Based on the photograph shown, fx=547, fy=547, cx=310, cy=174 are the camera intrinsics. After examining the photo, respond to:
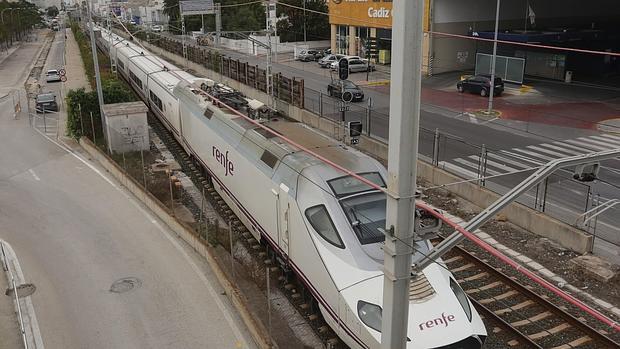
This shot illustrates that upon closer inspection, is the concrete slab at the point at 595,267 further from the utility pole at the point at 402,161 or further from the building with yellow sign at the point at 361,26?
the building with yellow sign at the point at 361,26

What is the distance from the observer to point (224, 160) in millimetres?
16641

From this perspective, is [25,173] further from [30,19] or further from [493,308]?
[30,19]

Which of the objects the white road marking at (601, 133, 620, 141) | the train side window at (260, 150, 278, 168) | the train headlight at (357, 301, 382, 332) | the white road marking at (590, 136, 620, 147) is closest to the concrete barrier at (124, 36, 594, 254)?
the train side window at (260, 150, 278, 168)

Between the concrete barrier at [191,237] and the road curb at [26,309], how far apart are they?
4.06m

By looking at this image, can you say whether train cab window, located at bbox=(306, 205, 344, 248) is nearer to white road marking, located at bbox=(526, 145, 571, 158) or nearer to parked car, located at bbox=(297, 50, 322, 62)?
white road marking, located at bbox=(526, 145, 571, 158)

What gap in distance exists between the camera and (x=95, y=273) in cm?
1426

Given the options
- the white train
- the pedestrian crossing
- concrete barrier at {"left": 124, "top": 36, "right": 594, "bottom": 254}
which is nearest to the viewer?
the white train

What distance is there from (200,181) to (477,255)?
1129 centimetres

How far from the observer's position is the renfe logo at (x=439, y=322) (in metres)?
8.80

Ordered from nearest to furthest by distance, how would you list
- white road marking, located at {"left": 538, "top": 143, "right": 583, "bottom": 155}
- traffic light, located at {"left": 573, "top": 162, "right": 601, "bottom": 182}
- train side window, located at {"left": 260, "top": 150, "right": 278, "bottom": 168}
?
traffic light, located at {"left": 573, "top": 162, "right": 601, "bottom": 182}, train side window, located at {"left": 260, "top": 150, "right": 278, "bottom": 168}, white road marking, located at {"left": 538, "top": 143, "right": 583, "bottom": 155}

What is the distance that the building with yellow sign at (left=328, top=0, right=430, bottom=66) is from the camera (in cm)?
5416

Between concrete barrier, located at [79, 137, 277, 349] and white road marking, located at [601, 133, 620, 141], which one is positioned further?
white road marking, located at [601, 133, 620, 141]

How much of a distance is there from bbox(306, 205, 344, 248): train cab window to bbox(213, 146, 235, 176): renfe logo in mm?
5419

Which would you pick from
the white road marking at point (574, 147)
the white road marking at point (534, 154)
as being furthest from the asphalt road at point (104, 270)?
the white road marking at point (574, 147)
